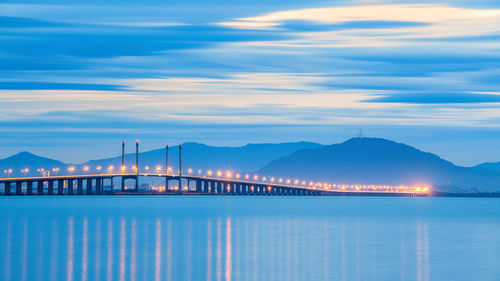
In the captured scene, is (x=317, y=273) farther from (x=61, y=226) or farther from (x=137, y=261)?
(x=61, y=226)

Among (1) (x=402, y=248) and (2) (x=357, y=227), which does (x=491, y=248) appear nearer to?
(1) (x=402, y=248)

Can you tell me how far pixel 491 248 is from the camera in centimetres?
5438

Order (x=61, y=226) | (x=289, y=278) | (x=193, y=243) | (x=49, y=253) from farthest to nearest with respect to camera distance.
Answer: (x=61, y=226), (x=193, y=243), (x=49, y=253), (x=289, y=278)

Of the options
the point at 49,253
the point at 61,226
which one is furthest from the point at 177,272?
the point at 61,226

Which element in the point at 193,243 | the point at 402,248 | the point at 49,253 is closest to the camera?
the point at 49,253

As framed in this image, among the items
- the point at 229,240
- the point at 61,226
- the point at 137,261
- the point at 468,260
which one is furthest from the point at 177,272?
the point at 61,226

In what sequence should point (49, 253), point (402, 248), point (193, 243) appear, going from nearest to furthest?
point (49, 253) < point (402, 248) < point (193, 243)

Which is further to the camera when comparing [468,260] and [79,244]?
[79,244]

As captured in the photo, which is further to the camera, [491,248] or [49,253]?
[491,248]

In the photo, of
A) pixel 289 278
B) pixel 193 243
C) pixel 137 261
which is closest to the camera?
pixel 289 278

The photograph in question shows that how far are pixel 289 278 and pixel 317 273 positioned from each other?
2241 mm

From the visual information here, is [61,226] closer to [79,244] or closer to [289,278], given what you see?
[79,244]

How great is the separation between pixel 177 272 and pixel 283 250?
11709 mm

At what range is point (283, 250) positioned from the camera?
50.7m
